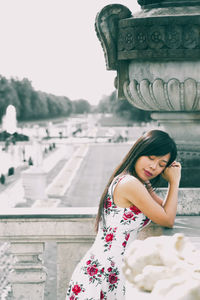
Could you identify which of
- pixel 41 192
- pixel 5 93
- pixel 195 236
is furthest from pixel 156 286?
pixel 5 93

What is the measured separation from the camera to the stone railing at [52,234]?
2973 mm

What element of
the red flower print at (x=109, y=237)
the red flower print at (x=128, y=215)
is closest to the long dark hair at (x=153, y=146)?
the red flower print at (x=128, y=215)

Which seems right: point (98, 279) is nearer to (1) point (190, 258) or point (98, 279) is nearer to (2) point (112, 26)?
(1) point (190, 258)

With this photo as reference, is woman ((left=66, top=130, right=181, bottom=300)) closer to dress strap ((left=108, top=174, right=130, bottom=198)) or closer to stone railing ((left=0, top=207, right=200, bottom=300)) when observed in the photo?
dress strap ((left=108, top=174, right=130, bottom=198))

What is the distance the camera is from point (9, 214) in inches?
117

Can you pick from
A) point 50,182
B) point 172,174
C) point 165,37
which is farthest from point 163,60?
point 50,182

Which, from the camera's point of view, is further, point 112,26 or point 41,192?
point 41,192

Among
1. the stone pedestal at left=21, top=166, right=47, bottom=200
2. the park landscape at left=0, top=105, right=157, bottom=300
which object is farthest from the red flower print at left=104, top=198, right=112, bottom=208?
the stone pedestal at left=21, top=166, right=47, bottom=200

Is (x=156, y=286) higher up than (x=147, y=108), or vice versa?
(x=147, y=108)

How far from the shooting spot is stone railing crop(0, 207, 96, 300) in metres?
2.97

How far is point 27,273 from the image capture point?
305cm

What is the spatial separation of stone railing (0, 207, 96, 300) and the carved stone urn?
0.81 meters

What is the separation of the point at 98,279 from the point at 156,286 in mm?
1074

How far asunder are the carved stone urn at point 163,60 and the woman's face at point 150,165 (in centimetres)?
81
